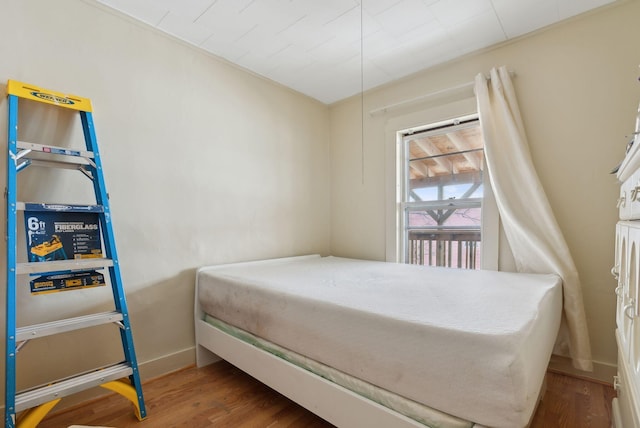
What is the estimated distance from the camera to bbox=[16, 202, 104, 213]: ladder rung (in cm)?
133

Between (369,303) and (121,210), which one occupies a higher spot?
(121,210)

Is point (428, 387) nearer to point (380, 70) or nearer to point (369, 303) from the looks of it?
point (369, 303)

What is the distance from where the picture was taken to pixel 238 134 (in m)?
2.43

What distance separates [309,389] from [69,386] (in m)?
1.10

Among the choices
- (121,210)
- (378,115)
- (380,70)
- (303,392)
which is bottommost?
(303,392)

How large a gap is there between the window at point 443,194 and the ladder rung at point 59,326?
2227 mm

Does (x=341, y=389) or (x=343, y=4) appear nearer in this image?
(x=341, y=389)

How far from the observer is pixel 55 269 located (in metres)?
1.37

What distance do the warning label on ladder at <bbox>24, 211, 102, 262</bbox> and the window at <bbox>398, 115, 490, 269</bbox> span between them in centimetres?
230

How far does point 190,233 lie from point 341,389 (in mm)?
1501

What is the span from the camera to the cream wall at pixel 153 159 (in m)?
1.55

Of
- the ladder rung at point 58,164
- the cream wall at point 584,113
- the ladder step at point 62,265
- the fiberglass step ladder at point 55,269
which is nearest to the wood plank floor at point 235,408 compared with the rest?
the fiberglass step ladder at point 55,269

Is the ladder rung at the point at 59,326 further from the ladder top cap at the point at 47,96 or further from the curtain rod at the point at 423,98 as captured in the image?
the curtain rod at the point at 423,98

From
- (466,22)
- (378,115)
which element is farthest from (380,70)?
(466,22)
